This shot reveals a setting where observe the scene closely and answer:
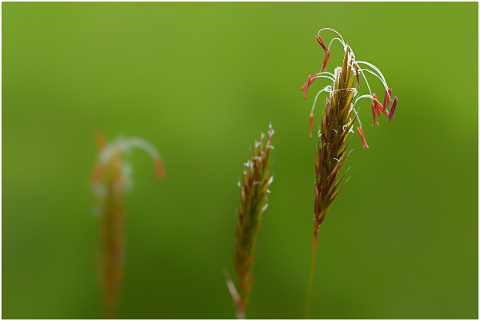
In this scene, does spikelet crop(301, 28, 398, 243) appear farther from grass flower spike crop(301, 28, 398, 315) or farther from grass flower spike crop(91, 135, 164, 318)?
grass flower spike crop(91, 135, 164, 318)

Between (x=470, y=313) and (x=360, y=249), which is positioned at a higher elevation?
(x=360, y=249)

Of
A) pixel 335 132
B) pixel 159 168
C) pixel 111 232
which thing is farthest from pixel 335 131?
pixel 159 168

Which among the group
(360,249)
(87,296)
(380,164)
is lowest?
(87,296)

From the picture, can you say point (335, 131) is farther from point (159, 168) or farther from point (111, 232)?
point (159, 168)

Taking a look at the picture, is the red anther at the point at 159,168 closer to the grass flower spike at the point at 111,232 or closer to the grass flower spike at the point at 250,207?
the grass flower spike at the point at 111,232

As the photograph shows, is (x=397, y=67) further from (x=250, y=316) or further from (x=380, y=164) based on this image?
(x=250, y=316)

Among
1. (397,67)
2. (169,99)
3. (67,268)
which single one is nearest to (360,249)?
(397,67)
